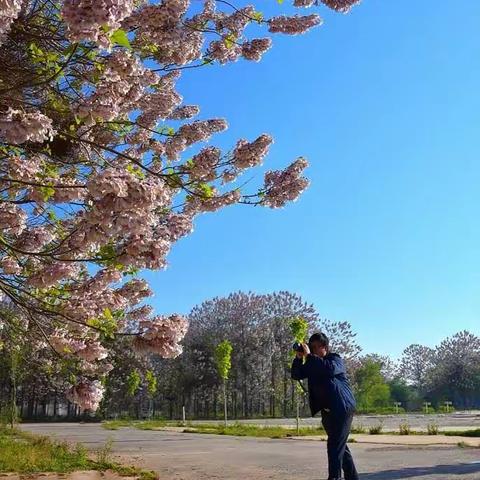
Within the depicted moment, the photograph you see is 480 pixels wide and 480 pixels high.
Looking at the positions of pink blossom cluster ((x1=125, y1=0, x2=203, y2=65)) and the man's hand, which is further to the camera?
the man's hand

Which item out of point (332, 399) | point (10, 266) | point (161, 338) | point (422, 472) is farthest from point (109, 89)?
point (422, 472)

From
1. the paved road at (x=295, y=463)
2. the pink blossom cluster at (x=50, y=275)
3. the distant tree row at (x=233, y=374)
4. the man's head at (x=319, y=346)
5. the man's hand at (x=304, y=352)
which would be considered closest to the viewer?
the pink blossom cluster at (x=50, y=275)

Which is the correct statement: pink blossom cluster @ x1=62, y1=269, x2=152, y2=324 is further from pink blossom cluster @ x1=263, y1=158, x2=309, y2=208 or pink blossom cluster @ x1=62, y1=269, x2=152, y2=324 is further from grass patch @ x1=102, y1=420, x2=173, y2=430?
grass patch @ x1=102, y1=420, x2=173, y2=430

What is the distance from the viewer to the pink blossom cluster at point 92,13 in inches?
119

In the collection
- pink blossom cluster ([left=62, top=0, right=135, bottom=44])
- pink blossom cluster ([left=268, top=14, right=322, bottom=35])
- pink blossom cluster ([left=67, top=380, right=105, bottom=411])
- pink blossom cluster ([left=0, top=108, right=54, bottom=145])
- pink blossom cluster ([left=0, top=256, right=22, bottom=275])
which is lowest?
pink blossom cluster ([left=67, top=380, right=105, bottom=411])

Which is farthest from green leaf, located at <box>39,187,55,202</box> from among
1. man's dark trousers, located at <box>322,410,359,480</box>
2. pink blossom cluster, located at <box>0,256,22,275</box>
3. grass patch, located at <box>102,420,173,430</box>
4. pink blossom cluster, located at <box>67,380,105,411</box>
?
grass patch, located at <box>102,420,173,430</box>

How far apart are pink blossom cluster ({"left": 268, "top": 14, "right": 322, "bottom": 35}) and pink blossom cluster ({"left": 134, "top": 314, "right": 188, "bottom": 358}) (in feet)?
Result: 12.0

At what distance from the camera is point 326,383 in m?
5.77

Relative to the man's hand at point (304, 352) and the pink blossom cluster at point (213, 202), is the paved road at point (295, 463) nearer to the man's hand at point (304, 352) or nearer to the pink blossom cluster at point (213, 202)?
the man's hand at point (304, 352)

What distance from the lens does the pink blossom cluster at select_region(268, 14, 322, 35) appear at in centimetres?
676

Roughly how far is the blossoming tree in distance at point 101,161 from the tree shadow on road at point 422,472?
430 centimetres

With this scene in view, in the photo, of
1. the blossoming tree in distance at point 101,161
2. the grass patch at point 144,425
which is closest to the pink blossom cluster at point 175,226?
the blossoming tree in distance at point 101,161

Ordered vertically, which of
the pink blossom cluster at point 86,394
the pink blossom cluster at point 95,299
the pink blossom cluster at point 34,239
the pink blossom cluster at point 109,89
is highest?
the pink blossom cluster at point 109,89

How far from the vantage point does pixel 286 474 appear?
973cm
